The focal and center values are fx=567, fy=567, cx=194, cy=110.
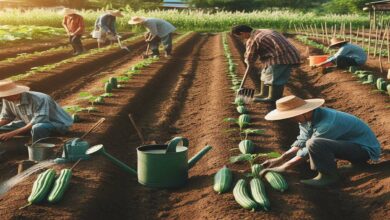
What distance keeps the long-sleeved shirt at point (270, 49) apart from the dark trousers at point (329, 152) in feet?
13.1

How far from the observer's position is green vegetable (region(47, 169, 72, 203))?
19.0 feet

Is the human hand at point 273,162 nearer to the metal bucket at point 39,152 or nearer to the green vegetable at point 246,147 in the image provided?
the green vegetable at point 246,147

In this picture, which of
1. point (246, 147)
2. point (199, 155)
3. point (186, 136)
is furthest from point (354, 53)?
point (199, 155)

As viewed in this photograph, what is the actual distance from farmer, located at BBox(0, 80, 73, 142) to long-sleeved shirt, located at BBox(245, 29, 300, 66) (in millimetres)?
3532

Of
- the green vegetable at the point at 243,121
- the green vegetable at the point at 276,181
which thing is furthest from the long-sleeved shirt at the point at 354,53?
the green vegetable at the point at 276,181

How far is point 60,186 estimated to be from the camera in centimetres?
598

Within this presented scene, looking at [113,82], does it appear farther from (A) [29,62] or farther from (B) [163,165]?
(B) [163,165]

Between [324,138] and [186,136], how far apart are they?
10.9ft

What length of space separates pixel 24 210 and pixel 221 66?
11.3 m

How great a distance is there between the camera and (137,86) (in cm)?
1275

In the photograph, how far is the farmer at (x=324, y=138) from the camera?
20.6ft

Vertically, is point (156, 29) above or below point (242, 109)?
above

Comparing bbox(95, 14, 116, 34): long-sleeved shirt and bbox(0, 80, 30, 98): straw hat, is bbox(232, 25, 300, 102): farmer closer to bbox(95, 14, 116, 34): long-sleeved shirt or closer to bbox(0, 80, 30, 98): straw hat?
bbox(0, 80, 30, 98): straw hat

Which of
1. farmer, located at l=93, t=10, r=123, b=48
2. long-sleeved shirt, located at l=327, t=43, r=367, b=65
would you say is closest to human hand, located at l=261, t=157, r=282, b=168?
long-sleeved shirt, located at l=327, t=43, r=367, b=65
